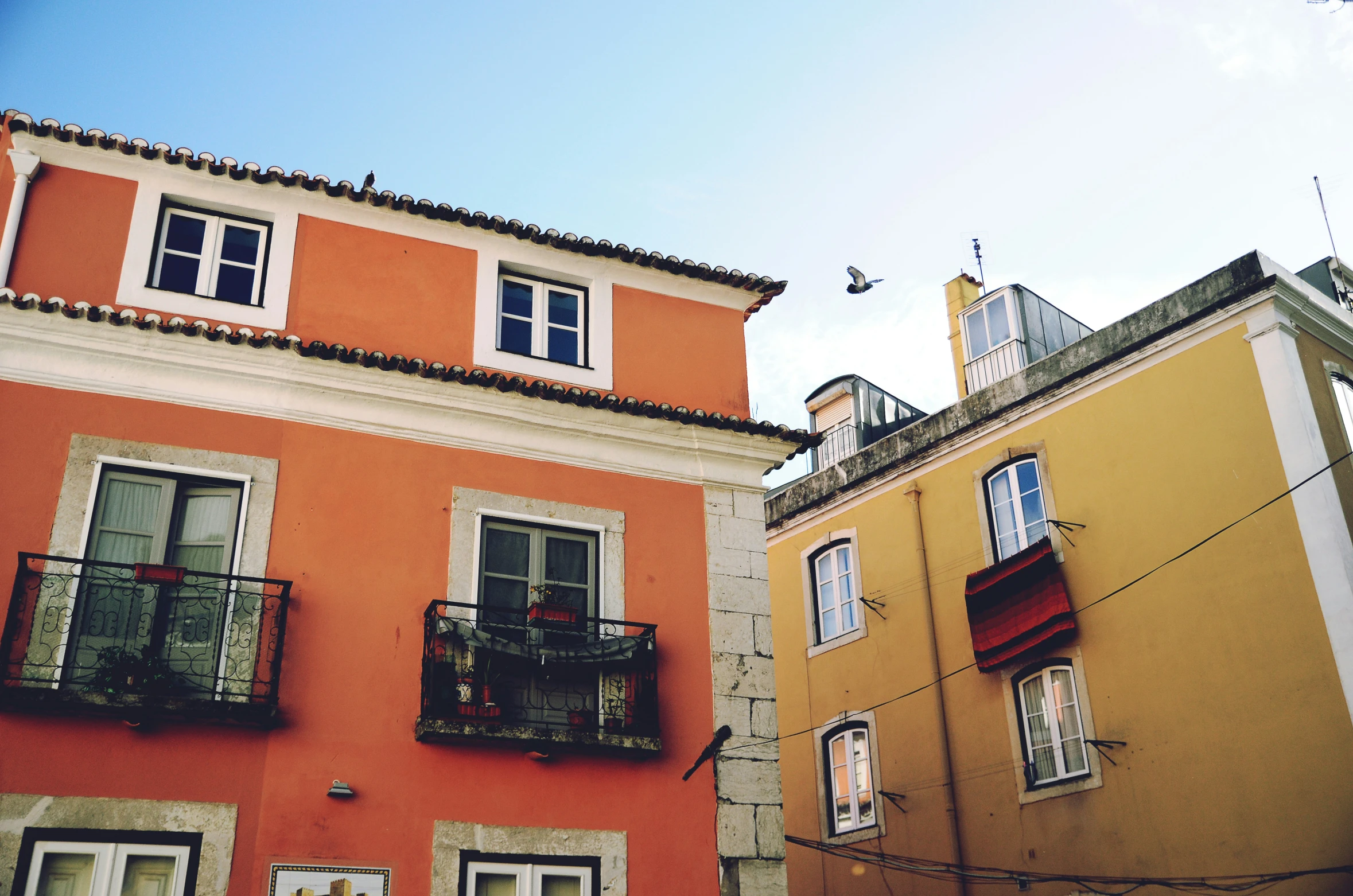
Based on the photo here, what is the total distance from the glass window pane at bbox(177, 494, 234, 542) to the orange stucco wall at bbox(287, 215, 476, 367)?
5.90 ft

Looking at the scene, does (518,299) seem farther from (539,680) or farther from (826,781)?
(826,781)

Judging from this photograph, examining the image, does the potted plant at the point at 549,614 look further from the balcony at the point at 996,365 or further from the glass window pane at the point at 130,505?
the balcony at the point at 996,365

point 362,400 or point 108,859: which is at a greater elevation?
point 362,400

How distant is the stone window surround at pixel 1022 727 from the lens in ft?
48.1

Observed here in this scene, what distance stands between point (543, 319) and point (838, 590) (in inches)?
332

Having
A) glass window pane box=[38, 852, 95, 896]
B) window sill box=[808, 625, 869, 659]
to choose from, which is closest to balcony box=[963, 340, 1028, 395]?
window sill box=[808, 625, 869, 659]

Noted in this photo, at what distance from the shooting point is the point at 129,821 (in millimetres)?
8930

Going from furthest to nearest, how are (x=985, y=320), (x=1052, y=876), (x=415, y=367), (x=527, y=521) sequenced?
(x=985, y=320), (x=1052, y=876), (x=527, y=521), (x=415, y=367)

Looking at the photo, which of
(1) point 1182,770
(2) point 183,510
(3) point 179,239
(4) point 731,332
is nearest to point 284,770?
(2) point 183,510

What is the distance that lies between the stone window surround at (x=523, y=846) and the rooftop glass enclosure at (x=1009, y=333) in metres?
10.4

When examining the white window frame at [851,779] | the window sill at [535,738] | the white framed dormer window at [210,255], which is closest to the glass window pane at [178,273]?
the white framed dormer window at [210,255]

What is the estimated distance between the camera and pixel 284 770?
9492 millimetres

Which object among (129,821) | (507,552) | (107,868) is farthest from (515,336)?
(107,868)

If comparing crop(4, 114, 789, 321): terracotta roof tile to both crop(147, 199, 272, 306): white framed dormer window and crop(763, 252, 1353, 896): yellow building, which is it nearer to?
crop(147, 199, 272, 306): white framed dormer window
